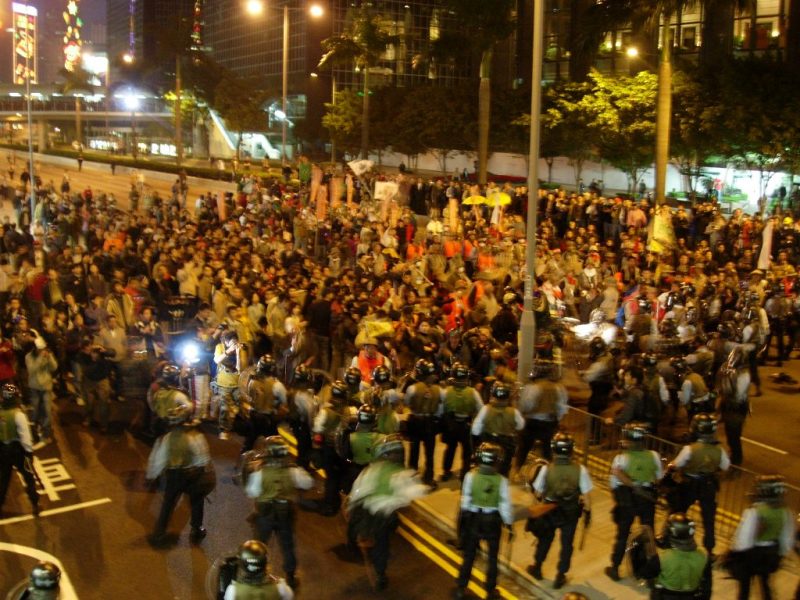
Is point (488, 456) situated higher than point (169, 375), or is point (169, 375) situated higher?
point (169, 375)

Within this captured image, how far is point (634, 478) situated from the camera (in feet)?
26.1

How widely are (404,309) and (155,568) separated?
635 centimetres

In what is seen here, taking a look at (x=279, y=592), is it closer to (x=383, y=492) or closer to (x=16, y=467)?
(x=383, y=492)

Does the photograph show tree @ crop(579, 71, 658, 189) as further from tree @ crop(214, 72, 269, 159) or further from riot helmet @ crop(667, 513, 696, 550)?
tree @ crop(214, 72, 269, 159)

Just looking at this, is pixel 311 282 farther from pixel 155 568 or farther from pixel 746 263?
pixel 746 263

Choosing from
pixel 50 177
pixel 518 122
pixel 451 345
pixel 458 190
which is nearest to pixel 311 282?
pixel 451 345

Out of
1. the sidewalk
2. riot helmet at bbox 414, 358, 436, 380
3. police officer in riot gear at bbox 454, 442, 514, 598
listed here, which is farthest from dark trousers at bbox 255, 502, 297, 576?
riot helmet at bbox 414, 358, 436, 380

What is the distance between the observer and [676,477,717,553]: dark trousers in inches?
321

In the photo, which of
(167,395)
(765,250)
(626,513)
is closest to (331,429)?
(167,395)

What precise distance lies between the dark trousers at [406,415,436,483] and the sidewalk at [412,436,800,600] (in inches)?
13.7

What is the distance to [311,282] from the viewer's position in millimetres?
15922

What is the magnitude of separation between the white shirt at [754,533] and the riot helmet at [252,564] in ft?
12.8

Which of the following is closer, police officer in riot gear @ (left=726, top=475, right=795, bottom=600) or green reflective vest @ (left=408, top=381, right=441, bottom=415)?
police officer in riot gear @ (left=726, top=475, right=795, bottom=600)

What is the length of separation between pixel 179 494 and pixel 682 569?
16.4 ft
